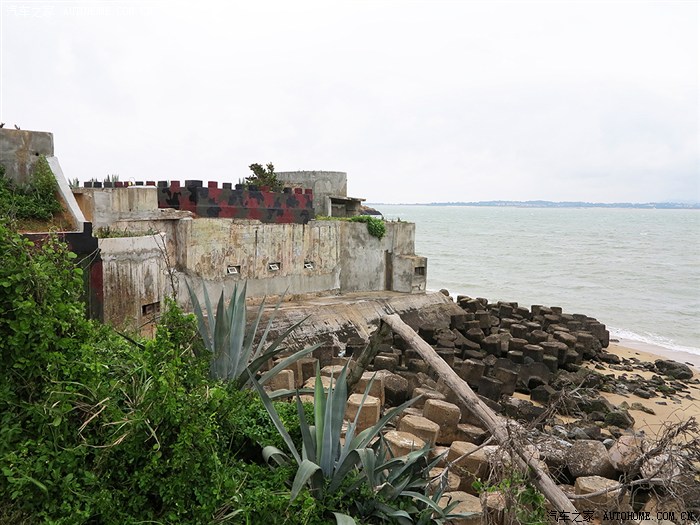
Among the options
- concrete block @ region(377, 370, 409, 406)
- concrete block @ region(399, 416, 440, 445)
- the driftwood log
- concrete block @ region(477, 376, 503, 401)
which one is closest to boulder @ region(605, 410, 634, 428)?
concrete block @ region(477, 376, 503, 401)

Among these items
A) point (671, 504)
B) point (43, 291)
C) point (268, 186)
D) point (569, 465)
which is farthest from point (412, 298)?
point (43, 291)

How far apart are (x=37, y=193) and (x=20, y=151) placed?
0.71 m

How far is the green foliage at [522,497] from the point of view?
3302mm

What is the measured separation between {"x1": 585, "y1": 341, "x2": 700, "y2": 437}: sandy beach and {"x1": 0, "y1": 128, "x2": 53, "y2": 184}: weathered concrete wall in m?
9.48

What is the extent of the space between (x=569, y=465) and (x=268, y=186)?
444 inches

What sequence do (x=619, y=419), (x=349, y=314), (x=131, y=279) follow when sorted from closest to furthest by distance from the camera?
(x=131, y=279) → (x=619, y=419) → (x=349, y=314)

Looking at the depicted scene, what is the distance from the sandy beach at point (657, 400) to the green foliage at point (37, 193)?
8.81 m

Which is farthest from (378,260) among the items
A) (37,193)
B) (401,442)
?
(401,442)

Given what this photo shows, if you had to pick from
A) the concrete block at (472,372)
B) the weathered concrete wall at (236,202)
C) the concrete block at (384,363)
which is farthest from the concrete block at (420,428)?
the weathered concrete wall at (236,202)

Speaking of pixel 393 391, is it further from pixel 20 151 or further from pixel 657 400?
pixel 657 400

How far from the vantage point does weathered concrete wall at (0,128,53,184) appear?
7375 millimetres

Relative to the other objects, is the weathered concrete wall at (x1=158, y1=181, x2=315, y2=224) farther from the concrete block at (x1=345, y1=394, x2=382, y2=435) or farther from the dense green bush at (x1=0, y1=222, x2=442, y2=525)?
the dense green bush at (x1=0, y1=222, x2=442, y2=525)

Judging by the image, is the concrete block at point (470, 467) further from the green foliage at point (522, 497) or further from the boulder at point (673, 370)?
the boulder at point (673, 370)

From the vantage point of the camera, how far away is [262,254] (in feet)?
43.8
